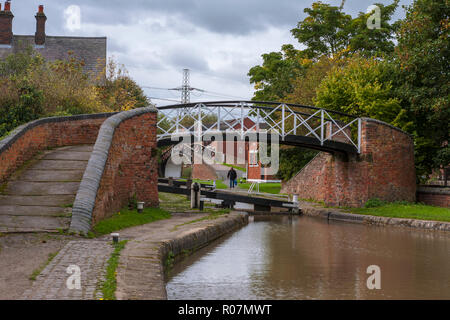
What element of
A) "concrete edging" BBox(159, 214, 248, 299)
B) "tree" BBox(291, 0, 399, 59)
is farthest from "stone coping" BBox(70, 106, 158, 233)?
"tree" BBox(291, 0, 399, 59)

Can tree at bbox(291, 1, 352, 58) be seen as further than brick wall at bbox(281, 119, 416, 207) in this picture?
Yes

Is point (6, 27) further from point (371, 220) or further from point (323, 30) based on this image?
point (371, 220)

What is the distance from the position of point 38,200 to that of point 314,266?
4663 mm

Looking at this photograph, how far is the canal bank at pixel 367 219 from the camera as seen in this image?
563 inches

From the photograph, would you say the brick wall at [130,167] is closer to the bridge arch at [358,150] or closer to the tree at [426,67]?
the bridge arch at [358,150]

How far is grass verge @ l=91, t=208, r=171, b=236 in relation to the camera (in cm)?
898

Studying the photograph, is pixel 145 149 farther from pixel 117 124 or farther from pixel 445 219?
pixel 445 219

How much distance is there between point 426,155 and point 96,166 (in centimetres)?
1490

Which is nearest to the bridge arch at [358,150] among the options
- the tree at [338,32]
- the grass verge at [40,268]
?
the grass verge at [40,268]

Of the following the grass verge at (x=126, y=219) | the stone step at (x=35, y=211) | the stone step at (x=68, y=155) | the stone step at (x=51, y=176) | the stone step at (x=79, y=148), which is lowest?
the grass verge at (x=126, y=219)

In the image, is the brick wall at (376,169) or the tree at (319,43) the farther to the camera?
the tree at (319,43)

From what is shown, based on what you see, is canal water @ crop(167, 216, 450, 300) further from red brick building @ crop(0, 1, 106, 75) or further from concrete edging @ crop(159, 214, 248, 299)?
red brick building @ crop(0, 1, 106, 75)

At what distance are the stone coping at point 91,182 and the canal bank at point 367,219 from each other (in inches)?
337

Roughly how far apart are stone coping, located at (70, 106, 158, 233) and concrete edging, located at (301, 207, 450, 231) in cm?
856
